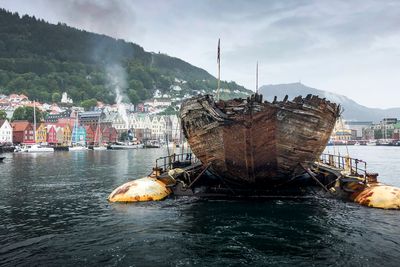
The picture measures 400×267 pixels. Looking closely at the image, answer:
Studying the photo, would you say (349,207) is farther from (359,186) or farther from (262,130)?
(262,130)

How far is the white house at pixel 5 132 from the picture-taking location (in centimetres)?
13006

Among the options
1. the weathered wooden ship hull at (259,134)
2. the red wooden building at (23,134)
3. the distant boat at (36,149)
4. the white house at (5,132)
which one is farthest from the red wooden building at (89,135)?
the weathered wooden ship hull at (259,134)

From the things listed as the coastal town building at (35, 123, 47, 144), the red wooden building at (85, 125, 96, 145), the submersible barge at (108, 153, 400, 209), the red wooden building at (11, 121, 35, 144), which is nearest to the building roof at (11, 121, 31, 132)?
the red wooden building at (11, 121, 35, 144)

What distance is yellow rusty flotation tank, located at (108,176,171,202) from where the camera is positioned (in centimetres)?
2069

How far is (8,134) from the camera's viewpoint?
132250 millimetres

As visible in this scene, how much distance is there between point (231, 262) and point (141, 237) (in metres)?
4.44

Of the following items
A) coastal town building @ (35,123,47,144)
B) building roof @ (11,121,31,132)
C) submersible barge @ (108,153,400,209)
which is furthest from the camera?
coastal town building @ (35,123,47,144)

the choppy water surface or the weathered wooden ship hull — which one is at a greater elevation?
the weathered wooden ship hull

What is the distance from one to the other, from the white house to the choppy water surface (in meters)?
125

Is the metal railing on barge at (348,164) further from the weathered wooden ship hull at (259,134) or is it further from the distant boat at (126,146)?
the distant boat at (126,146)

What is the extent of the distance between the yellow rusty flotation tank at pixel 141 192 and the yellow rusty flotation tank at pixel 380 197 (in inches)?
467

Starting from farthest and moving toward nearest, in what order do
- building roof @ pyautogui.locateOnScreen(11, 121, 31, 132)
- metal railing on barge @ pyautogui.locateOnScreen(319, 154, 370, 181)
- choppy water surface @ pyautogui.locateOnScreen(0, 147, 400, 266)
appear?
building roof @ pyautogui.locateOnScreen(11, 121, 31, 132) < metal railing on barge @ pyautogui.locateOnScreen(319, 154, 370, 181) < choppy water surface @ pyautogui.locateOnScreen(0, 147, 400, 266)

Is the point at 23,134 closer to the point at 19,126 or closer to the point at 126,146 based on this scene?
the point at 19,126

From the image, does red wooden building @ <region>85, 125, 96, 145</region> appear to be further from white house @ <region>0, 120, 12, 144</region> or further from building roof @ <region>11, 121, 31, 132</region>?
white house @ <region>0, 120, 12, 144</region>
